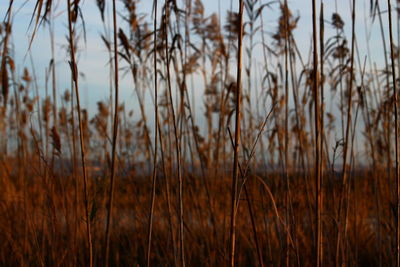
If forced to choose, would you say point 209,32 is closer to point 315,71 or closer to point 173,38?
point 173,38

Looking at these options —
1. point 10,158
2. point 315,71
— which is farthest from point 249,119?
point 10,158

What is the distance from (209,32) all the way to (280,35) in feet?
1.45

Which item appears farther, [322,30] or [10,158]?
[10,158]

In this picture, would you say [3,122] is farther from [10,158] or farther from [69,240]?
[69,240]

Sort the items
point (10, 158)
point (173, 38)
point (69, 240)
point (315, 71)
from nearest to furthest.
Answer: point (315, 71)
point (69, 240)
point (173, 38)
point (10, 158)

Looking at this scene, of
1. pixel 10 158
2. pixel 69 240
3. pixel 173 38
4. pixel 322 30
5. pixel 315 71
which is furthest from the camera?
pixel 10 158

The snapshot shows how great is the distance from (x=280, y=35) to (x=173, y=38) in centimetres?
119

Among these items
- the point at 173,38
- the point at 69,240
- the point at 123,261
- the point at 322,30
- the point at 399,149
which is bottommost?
the point at 123,261

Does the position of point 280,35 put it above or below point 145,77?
above

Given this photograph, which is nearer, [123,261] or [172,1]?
[172,1]

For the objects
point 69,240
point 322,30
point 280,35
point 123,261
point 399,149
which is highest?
point 280,35

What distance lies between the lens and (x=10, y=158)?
353 cm

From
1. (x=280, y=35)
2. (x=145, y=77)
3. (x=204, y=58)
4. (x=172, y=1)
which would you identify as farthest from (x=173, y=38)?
(x=280, y=35)

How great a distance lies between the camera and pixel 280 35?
249cm
